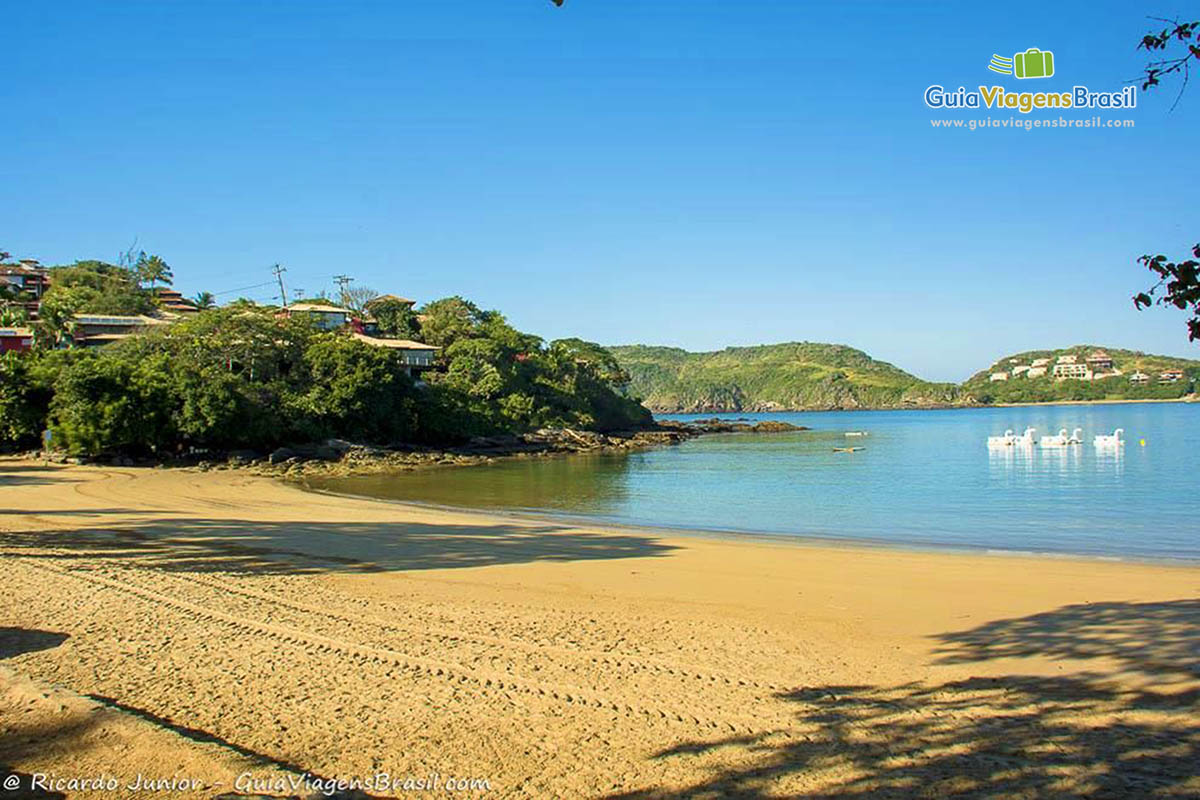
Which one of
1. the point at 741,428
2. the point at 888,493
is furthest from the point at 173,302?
the point at 888,493

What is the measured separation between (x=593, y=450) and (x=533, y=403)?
925cm

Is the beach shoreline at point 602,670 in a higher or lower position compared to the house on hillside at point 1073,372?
lower

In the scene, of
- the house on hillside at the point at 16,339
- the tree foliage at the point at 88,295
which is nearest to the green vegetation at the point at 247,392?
the tree foliage at the point at 88,295

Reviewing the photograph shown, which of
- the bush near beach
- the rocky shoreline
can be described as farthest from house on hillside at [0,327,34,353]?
the rocky shoreline

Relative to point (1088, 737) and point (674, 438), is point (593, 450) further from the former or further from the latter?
point (1088, 737)

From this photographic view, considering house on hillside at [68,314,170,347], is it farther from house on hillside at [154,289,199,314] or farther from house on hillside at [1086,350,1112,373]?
house on hillside at [1086,350,1112,373]

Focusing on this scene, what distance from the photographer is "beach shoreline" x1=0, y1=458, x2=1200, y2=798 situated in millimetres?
5004

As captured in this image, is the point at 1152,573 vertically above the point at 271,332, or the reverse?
the point at 271,332

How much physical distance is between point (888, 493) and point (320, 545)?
912 inches

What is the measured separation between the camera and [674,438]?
7938 cm

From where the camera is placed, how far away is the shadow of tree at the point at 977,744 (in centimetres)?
471

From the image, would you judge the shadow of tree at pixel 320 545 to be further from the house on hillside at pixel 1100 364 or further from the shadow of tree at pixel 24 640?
the house on hillside at pixel 1100 364

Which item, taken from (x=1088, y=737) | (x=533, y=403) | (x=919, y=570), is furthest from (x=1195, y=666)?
(x=533, y=403)

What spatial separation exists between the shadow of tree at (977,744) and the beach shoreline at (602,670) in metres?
0.02
